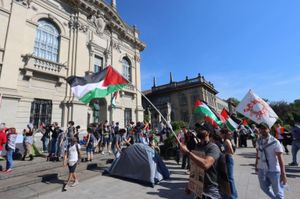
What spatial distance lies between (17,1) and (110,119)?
1116 cm

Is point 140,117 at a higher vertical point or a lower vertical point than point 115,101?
lower

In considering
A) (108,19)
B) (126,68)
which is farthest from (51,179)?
(108,19)

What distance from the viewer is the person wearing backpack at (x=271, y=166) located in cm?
355

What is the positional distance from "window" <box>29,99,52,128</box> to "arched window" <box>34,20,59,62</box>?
339cm

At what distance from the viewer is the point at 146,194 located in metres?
5.39

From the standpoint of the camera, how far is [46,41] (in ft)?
45.4

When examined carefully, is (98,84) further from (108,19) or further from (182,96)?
(182,96)

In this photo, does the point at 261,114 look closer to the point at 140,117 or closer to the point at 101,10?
the point at 140,117

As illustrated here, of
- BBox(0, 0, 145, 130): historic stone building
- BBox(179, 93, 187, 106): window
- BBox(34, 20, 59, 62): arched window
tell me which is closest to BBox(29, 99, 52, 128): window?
BBox(0, 0, 145, 130): historic stone building

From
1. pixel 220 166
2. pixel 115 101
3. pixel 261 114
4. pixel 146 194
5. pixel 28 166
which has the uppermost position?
pixel 115 101

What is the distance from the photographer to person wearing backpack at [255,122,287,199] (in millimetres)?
3555

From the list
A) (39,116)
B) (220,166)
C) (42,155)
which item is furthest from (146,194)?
(39,116)

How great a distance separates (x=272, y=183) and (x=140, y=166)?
421 cm

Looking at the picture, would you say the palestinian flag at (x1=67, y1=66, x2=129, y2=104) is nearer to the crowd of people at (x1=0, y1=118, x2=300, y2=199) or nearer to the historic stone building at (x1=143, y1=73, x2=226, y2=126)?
the crowd of people at (x1=0, y1=118, x2=300, y2=199)
